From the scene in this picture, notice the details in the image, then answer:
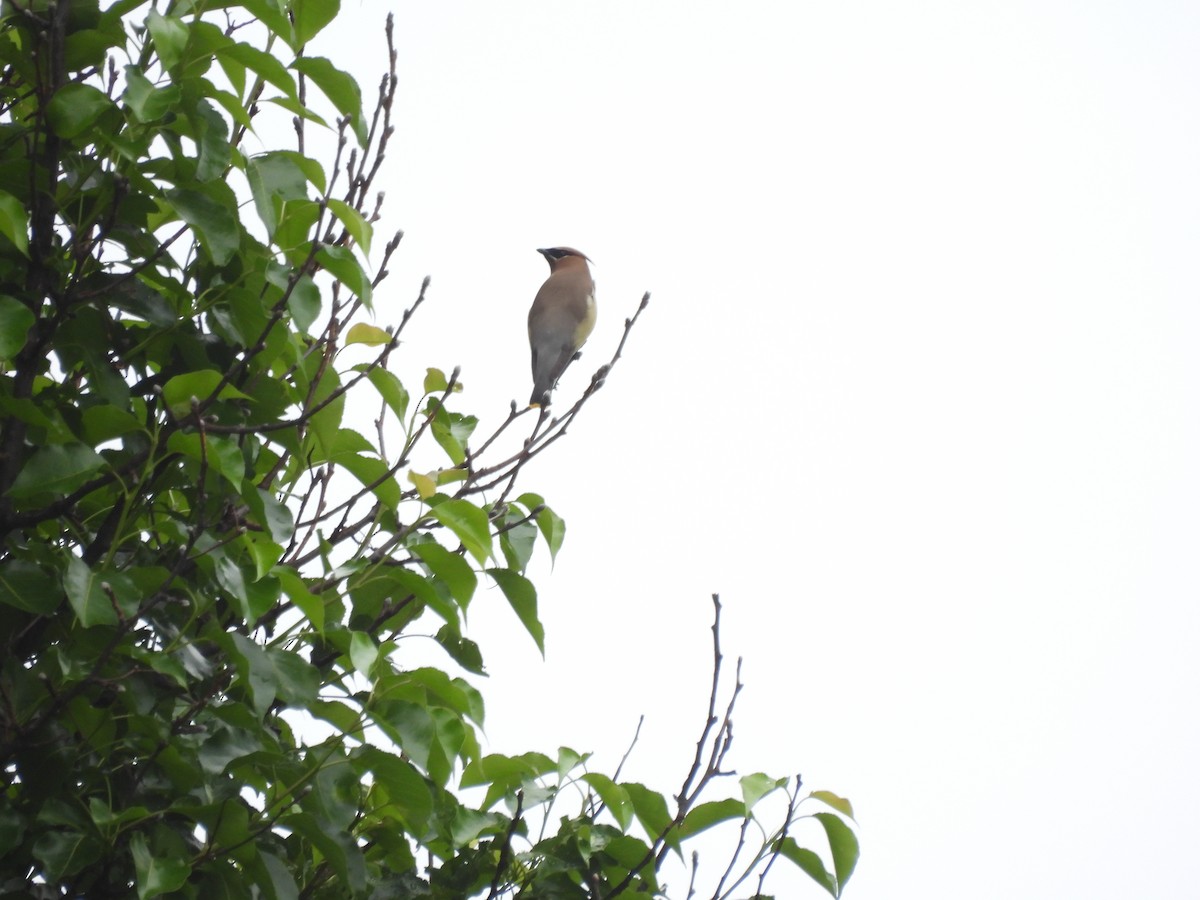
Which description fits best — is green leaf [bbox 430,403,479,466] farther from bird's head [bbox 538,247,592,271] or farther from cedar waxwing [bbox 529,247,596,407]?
bird's head [bbox 538,247,592,271]

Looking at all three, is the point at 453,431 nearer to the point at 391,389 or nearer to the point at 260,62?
the point at 391,389

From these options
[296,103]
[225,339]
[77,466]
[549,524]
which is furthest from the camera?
[549,524]

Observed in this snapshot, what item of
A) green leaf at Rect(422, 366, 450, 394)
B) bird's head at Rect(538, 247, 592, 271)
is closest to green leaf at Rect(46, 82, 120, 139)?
green leaf at Rect(422, 366, 450, 394)

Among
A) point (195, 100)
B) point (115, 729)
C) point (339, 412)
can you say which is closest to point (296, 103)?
point (195, 100)

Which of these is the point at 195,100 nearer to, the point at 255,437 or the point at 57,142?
the point at 57,142

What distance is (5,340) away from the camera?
189cm

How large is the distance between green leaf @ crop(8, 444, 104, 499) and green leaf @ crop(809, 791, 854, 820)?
1319 millimetres

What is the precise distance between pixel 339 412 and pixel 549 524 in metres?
0.44

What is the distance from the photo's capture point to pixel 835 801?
2229 millimetres

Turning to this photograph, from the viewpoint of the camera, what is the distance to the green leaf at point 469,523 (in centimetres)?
204

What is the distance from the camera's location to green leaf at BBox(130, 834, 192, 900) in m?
1.83

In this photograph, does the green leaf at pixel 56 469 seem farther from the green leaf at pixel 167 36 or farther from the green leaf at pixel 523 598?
the green leaf at pixel 523 598

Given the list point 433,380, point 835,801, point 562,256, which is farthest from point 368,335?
point 562,256

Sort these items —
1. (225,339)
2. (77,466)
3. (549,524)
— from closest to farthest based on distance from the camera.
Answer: (77,466), (225,339), (549,524)
